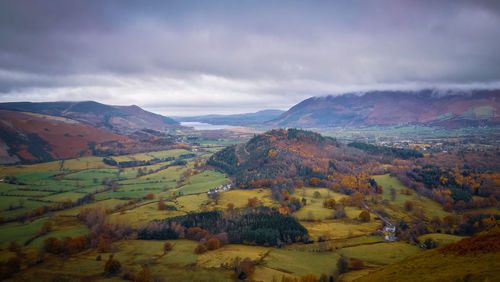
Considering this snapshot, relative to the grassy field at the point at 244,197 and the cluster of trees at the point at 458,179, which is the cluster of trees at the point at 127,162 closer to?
the grassy field at the point at 244,197

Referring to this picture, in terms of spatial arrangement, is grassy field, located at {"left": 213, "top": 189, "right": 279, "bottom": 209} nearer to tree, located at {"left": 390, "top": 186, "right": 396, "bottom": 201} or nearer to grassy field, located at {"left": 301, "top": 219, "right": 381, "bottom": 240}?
grassy field, located at {"left": 301, "top": 219, "right": 381, "bottom": 240}

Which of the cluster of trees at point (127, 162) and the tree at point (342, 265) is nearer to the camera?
the tree at point (342, 265)

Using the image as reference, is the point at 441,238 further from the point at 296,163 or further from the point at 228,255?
the point at 296,163

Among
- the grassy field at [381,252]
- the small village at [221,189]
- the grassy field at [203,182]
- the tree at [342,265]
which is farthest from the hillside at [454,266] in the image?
the grassy field at [203,182]

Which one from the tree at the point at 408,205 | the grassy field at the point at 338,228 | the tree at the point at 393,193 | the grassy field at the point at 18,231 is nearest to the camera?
the grassy field at the point at 18,231

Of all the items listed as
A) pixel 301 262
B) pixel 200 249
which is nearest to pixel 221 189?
pixel 200 249

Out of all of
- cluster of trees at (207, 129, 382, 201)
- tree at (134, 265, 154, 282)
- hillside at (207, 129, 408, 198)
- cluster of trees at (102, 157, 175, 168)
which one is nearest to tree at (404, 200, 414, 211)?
cluster of trees at (207, 129, 382, 201)

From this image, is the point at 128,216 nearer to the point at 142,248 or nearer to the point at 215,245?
the point at 142,248

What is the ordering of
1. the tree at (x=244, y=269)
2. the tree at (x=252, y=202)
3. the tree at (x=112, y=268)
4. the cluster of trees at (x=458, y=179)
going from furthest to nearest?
1. the tree at (x=252, y=202)
2. the cluster of trees at (x=458, y=179)
3. the tree at (x=112, y=268)
4. the tree at (x=244, y=269)
